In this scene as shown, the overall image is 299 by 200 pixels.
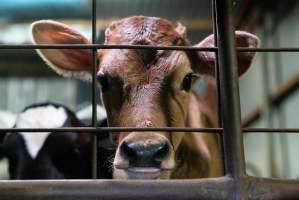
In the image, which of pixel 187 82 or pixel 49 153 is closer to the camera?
pixel 187 82

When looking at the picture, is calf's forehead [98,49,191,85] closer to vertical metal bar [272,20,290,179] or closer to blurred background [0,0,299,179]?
blurred background [0,0,299,179]

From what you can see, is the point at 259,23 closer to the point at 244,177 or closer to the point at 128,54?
the point at 128,54

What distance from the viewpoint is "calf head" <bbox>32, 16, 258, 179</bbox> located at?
1173 millimetres

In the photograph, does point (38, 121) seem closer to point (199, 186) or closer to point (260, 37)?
point (199, 186)

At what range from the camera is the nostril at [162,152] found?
3.76 ft

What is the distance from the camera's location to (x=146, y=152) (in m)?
1.13

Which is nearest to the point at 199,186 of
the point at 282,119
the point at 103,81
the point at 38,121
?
the point at 103,81

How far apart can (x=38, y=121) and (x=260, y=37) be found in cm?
296

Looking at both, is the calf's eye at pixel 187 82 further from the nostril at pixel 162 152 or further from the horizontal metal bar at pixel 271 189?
the horizontal metal bar at pixel 271 189

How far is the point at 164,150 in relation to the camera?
116 cm

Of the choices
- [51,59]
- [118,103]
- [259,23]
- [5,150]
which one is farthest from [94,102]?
[259,23]

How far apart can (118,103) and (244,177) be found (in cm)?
63

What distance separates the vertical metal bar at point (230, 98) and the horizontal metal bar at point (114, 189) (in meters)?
0.02

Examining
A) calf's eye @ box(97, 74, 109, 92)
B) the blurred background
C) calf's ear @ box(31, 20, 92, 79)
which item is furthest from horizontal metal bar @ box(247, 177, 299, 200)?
the blurred background
